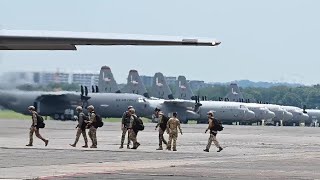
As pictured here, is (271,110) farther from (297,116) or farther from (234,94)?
(234,94)

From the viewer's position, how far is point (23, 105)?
99062 millimetres

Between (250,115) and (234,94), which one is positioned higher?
(234,94)

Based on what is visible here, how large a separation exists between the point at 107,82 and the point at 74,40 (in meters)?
128

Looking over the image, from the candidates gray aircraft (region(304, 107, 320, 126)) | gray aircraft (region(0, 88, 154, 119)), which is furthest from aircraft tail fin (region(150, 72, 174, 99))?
gray aircraft (region(0, 88, 154, 119))

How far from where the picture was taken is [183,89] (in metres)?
178

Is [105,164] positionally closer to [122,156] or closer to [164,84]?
[122,156]

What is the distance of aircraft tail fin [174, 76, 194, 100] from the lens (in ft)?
579

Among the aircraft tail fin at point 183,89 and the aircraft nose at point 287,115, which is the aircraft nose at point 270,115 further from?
the aircraft tail fin at point 183,89

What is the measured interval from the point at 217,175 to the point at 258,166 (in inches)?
222

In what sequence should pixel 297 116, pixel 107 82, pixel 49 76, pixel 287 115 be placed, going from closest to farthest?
pixel 49 76 → pixel 107 82 → pixel 287 115 → pixel 297 116

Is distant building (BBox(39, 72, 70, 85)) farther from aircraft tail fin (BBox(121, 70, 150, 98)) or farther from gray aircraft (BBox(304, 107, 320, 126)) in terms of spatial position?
gray aircraft (BBox(304, 107, 320, 126))

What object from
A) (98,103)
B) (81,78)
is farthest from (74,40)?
(98,103)

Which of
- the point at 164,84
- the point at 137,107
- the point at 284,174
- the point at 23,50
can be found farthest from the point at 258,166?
the point at 164,84

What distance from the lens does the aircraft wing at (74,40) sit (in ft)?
72.2
